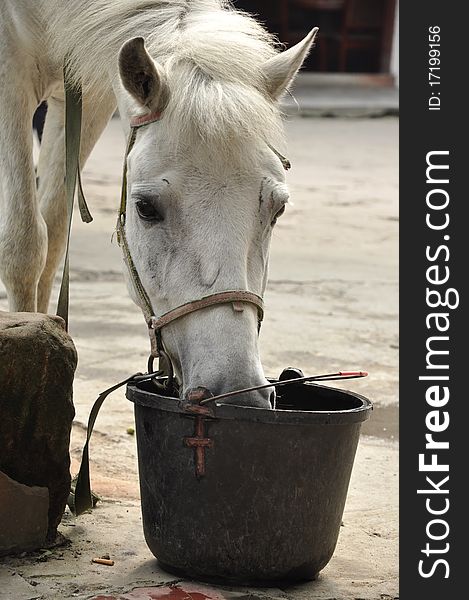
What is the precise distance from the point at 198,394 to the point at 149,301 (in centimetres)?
35

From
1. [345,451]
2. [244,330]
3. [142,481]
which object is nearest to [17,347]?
[142,481]

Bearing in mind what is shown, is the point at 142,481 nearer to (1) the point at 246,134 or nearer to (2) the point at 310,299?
(1) the point at 246,134

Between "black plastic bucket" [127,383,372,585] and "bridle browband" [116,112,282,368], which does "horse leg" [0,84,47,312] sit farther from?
"black plastic bucket" [127,383,372,585]

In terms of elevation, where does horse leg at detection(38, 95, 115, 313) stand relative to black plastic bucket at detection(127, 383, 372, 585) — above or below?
above

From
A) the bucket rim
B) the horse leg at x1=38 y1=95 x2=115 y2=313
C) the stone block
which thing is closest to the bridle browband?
the bucket rim

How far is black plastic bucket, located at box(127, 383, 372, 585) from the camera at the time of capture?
2.28m

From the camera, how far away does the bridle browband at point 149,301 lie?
7.42 feet

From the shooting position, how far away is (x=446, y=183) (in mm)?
2918

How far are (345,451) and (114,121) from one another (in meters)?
12.7

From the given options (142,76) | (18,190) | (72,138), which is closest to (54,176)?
(18,190)

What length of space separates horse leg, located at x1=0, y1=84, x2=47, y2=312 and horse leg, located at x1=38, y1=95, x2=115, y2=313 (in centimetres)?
40

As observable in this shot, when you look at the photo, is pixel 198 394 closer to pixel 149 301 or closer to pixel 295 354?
pixel 149 301

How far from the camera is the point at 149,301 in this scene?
247 centimetres

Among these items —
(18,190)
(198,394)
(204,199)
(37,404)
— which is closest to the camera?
(198,394)
